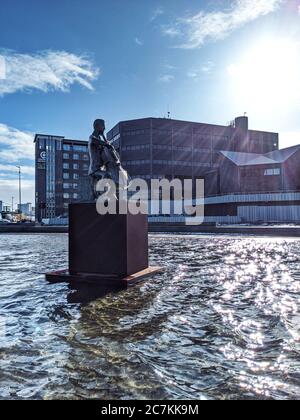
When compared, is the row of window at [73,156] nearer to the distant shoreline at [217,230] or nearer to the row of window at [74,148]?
the row of window at [74,148]

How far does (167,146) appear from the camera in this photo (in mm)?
63594

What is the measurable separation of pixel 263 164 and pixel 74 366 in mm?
43386

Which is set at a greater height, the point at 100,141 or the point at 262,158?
the point at 262,158

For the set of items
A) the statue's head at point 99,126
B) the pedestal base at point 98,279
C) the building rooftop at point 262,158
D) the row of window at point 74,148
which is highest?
the row of window at point 74,148

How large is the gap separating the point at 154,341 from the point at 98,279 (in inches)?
119

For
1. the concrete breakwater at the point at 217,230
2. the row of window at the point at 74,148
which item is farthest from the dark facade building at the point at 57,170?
the concrete breakwater at the point at 217,230

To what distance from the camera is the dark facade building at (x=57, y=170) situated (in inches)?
3381

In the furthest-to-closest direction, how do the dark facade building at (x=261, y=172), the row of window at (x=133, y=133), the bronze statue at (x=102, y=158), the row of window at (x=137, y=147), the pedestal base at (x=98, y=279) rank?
the row of window at (x=133, y=133) < the row of window at (x=137, y=147) < the dark facade building at (x=261, y=172) < the bronze statue at (x=102, y=158) < the pedestal base at (x=98, y=279)

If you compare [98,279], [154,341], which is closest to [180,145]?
[98,279]

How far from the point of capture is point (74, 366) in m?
2.71

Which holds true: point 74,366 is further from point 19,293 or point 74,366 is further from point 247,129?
point 247,129

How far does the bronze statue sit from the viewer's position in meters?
7.04

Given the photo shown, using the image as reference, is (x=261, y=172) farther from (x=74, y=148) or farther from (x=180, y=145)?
(x=74, y=148)
